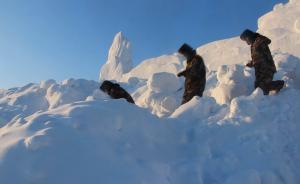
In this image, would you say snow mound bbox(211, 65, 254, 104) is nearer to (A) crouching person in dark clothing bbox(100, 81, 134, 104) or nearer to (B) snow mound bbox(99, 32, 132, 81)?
(A) crouching person in dark clothing bbox(100, 81, 134, 104)

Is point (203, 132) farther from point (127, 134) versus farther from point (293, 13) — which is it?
point (293, 13)

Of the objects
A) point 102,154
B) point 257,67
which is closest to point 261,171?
point 102,154

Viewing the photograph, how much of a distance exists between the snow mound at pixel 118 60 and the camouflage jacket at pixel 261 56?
59.4 m

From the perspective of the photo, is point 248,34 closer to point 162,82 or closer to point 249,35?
point 249,35

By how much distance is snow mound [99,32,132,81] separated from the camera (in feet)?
236

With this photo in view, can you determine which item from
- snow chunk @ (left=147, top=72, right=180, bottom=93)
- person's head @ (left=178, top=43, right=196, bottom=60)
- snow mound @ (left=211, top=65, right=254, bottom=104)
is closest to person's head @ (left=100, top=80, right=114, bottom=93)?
person's head @ (left=178, top=43, right=196, bottom=60)

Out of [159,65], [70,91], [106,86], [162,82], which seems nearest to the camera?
[106,86]

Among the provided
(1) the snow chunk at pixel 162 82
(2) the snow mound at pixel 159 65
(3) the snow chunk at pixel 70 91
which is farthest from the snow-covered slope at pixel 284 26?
(1) the snow chunk at pixel 162 82

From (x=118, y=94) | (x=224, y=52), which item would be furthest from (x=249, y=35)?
(x=224, y=52)

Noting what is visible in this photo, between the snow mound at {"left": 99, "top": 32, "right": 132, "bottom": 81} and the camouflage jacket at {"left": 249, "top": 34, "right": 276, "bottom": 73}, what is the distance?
195ft

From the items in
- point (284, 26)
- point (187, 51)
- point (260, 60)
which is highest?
point (284, 26)

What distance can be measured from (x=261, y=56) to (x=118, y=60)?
215 ft

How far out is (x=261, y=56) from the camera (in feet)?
31.1

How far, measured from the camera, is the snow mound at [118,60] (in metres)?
71.8
